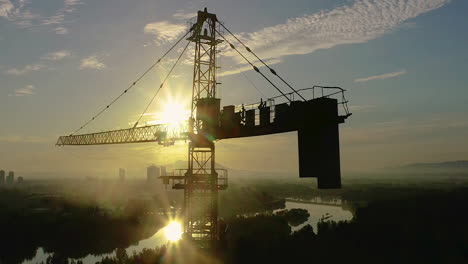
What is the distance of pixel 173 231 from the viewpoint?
7681cm

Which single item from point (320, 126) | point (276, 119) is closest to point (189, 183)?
point (276, 119)

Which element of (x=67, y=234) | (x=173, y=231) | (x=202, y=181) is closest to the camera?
(x=202, y=181)

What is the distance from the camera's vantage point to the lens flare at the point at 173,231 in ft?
229

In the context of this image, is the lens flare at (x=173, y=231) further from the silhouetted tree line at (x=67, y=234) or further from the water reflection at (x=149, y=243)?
the silhouetted tree line at (x=67, y=234)

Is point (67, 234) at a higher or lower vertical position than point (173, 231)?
higher

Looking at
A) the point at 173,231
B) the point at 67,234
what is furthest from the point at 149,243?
the point at 67,234

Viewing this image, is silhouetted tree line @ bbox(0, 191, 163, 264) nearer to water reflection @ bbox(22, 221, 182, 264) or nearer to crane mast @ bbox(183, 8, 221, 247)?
water reflection @ bbox(22, 221, 182, 264)

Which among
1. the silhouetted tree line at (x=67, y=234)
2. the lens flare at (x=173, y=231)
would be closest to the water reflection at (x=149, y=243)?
the lens flare at (x=173, y=231)

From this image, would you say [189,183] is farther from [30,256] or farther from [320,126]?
[30,256]

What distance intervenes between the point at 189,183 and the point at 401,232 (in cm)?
4470

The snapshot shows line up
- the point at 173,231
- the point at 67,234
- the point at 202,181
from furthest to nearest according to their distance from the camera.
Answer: the point at 173,231
the point at 67,234
the point at 202,181

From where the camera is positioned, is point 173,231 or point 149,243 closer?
point 149,243

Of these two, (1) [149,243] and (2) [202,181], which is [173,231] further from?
(2) [202,181]

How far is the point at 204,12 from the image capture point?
39438 millimetres
